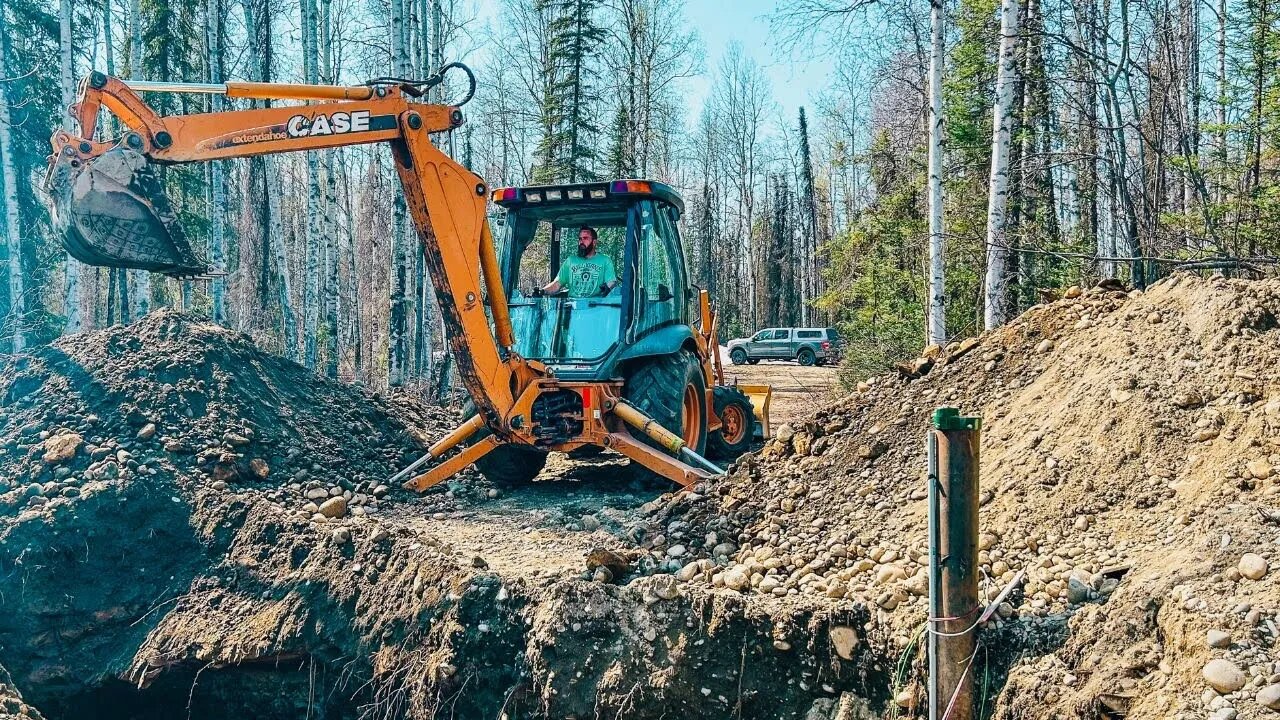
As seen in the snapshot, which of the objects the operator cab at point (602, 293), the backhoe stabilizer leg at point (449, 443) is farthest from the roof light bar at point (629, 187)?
the backhoe stabilizer leg at point (449, 443)

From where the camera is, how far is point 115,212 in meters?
5.04

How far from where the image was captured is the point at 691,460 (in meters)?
6.42

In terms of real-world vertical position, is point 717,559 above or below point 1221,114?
below

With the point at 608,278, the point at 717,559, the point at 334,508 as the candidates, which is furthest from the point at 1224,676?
the point at 608,278

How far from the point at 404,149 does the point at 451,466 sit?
234 cm

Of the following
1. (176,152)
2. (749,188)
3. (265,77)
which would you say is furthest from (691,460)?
(749,188)

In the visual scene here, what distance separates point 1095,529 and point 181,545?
5114mm

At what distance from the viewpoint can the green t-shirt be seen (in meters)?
7.12

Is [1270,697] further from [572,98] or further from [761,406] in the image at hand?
[572,98]

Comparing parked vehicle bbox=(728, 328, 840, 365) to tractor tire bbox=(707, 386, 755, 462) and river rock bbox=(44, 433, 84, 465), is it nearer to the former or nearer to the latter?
tractor tire bbox=(707, 386, 755, 462)

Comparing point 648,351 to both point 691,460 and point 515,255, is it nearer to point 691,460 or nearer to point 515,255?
point 691,460

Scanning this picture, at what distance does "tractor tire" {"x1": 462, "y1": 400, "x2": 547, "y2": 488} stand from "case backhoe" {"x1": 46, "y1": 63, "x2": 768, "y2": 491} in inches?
0.7

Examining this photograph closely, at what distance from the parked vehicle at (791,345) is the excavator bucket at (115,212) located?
76.5 feet

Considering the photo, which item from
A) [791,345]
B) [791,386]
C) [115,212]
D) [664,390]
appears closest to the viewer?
[115,212]
